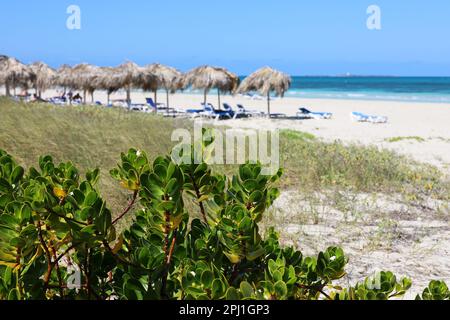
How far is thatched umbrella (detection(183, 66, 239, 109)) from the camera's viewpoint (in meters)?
22.5

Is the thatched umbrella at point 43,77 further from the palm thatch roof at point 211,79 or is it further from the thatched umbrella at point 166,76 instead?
the palm thatch roof at point 211,79

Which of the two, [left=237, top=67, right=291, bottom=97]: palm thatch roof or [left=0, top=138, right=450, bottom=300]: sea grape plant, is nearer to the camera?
[left=0, top=138, right=450, bottom=300]: sea grape plant

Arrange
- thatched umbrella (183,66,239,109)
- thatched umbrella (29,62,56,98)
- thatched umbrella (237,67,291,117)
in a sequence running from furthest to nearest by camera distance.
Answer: thatched umbrella (29,62,56,98) → thatched umbrella (183,66,239,109) → thatched umbrella (237,67,291,117)

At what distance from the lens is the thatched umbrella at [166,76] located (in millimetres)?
23497

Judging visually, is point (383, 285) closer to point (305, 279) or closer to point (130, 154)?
point (305, 279)

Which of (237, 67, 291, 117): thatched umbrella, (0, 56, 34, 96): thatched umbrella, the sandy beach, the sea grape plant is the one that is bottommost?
the sandy beach

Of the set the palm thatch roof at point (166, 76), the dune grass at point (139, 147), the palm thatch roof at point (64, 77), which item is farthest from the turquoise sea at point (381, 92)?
the dune grass at point (139, 147)

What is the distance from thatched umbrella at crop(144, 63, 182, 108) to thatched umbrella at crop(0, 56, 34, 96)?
676 cm

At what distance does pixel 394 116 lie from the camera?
79.1ft

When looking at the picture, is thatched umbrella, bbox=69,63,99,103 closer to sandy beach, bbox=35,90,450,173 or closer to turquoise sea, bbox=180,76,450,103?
turquoise sea, bbox=180,76,450,103

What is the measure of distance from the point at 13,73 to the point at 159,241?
2703 cm

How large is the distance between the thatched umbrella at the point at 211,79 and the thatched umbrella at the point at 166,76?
693mm

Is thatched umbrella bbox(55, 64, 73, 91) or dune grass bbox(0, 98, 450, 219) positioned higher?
thatched umbrella bbox(55, 64, 73, 91)

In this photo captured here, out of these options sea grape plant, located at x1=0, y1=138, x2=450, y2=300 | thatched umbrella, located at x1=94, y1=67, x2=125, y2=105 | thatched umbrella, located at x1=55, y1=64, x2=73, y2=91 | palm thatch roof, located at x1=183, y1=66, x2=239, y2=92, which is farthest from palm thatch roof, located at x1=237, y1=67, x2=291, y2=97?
sea grape plant, located at x1=0, y1=138, x2=450, y2=300
